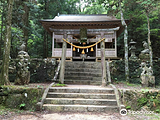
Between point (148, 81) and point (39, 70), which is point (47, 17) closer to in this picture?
point (39, 70)

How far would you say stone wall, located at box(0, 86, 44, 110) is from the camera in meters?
4.93

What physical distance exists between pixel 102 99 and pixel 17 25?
10.7 meters

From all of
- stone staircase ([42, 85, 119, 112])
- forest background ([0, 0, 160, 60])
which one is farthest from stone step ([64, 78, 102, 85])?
forest background ([0, 0, 160, 60])

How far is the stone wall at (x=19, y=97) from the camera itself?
16.2 feet

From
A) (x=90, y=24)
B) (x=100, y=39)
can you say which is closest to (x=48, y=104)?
(x=100, y=39)

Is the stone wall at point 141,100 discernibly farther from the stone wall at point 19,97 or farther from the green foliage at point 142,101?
the stone wall at point 19,97

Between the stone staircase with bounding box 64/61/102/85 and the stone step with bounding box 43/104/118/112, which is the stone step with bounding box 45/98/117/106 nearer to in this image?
the stone step with bounding box 43/104/118/112

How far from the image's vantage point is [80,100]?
198 inches

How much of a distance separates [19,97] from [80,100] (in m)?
2.64

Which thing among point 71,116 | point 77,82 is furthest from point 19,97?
point 77,82

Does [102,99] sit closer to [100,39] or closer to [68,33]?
[100,39]

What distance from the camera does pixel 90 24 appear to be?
39.0 feet

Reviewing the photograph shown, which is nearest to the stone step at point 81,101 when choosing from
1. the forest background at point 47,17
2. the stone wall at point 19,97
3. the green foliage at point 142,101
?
the stone wall at point 19,97

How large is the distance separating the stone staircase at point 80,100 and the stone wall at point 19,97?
19.0 inches
